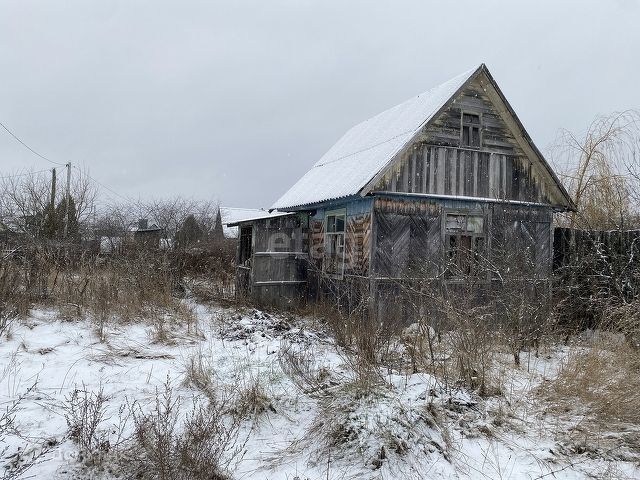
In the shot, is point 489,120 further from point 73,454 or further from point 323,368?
point 73,454

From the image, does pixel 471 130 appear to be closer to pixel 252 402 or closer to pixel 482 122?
pixel 482 122

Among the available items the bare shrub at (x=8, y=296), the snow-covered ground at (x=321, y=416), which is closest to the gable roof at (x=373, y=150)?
the snow-covered ground at (x=321, y=416)

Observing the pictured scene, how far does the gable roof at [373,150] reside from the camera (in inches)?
387

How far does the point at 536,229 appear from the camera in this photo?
1077 centimetres

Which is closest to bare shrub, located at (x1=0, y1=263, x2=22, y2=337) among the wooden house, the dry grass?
the wooden house

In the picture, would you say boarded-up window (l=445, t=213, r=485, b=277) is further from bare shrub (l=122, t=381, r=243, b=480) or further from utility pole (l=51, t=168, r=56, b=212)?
utility pole (l=51, t=168, r=56, b=212)

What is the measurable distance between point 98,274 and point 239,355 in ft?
17.0

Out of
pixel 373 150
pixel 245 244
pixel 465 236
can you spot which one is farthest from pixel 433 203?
pixel 245 244

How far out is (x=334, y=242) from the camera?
38.2 feet

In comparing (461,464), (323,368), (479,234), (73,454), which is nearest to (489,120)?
(479,234)

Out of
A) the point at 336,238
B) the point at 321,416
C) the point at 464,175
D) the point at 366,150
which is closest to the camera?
the point at 321,416

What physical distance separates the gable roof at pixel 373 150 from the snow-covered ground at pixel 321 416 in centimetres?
444

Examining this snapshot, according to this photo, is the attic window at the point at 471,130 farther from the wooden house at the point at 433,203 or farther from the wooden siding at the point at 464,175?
the wooden siding at the point at 464,175

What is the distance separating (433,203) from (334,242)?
271cm
